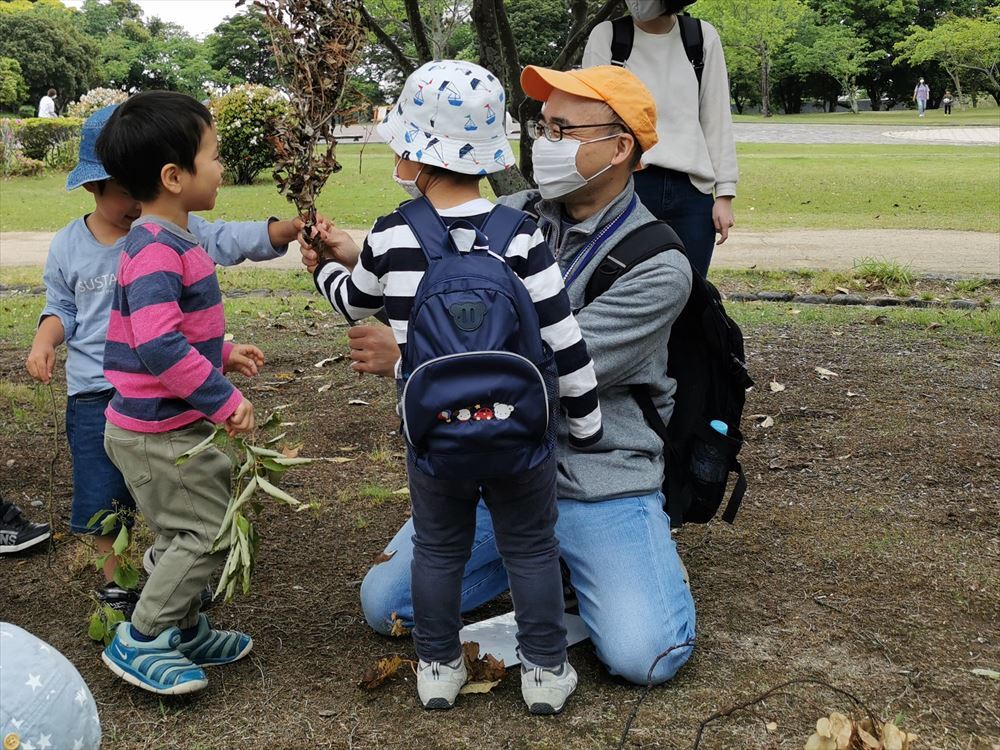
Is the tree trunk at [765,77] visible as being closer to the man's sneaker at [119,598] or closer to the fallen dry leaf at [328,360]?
the fallen dry leaf at [328,360]

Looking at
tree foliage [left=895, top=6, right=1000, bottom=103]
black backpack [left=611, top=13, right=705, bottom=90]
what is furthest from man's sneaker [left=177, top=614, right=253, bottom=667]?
tree foliage [left=895, top=6, right=1000, bottom=103]

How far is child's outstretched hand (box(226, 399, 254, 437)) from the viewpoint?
107 inches

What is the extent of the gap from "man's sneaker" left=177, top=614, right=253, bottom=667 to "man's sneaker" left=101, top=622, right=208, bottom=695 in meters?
0.07

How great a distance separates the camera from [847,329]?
704 centimetres

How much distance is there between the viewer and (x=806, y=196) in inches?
650

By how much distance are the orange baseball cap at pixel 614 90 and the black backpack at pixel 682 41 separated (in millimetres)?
1074

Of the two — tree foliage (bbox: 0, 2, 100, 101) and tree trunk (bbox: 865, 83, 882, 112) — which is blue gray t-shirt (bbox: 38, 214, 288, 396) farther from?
tree trunk (bbox: 865, 83, 882, 112)

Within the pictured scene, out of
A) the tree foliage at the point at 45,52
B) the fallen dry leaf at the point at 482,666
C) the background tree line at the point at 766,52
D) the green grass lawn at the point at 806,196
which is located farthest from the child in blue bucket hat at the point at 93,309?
the tree foliage at the point at 45,52

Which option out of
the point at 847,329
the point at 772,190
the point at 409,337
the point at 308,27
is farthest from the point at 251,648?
the point at 772,190

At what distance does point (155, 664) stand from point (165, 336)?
82cm

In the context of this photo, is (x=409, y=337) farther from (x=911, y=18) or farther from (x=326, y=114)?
(x=911, y=18)

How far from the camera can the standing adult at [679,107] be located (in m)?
4.06

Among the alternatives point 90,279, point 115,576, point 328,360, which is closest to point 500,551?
point 115,576

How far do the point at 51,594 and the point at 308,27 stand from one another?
197 centimetres
